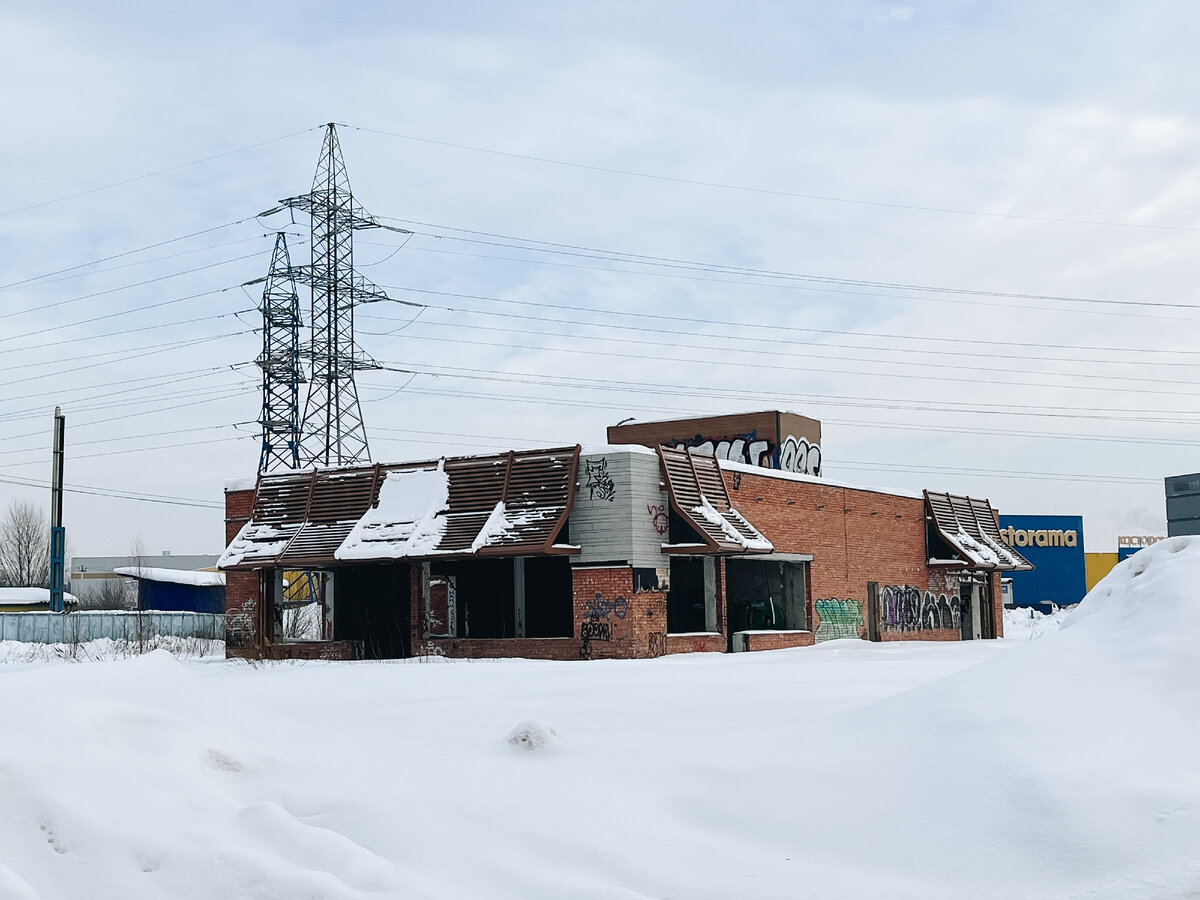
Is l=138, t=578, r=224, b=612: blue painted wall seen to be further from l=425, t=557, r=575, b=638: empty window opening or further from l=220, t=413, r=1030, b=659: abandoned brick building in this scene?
l=425, t=557, r=575, b=638: empty window opening

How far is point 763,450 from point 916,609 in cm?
735

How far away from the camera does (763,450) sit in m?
42.7

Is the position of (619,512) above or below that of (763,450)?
below

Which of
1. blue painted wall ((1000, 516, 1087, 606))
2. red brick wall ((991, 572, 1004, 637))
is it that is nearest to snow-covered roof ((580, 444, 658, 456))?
red brick wall ((991, 572, 1004, 637))

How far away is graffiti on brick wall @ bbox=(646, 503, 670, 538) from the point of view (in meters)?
28.0

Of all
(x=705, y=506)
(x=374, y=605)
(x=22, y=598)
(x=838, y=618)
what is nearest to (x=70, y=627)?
(x=374, y=605)

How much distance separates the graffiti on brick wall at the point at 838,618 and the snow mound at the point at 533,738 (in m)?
25.5

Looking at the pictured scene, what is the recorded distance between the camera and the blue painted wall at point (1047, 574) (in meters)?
65.7

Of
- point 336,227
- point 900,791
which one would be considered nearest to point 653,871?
point 900,791

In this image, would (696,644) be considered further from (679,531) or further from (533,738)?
(533,738)

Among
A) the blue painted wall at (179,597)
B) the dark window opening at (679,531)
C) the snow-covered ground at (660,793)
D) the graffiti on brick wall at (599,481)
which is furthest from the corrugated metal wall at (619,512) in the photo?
the blue painted wall at (179,597)

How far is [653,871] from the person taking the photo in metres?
6.16

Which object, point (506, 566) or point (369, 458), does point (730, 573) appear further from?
point (369, 458)

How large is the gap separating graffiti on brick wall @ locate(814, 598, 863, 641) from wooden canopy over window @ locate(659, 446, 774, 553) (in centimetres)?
504
